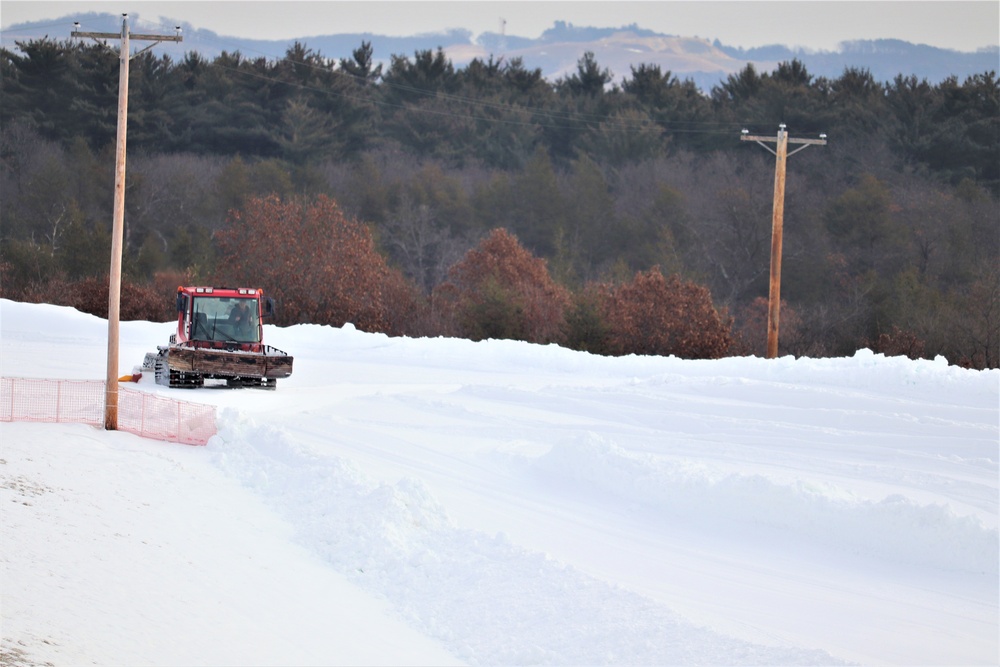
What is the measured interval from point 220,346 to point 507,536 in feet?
44.3

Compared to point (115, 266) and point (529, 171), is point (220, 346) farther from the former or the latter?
point (529, 171)

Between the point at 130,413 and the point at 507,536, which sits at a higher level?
the point at 130,413

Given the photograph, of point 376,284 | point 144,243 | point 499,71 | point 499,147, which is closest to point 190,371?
point 376,284

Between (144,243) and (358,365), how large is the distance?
35341mm

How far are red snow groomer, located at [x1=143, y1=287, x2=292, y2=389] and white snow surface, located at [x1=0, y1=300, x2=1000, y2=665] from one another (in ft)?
3.48

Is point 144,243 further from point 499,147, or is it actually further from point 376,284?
point 499,147

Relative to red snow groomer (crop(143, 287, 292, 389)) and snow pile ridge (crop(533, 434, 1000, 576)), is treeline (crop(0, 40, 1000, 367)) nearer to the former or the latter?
red snow groomer (crop(143, 287, 292, 389))

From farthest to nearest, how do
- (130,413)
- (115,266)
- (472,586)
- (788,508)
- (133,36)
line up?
(130,413) → (115,266) → (133,36) → (788,508) → (472,586)

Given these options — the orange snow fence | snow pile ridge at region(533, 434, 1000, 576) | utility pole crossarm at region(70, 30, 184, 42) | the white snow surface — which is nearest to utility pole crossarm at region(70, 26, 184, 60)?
utility pole crossarm at region(70, 30, 184, 42)

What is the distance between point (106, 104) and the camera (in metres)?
67.9

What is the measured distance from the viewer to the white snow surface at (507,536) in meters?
9.87

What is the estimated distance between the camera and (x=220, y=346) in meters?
24.5

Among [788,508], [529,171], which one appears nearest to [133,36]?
[788,508]

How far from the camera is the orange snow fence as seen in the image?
17.3m
